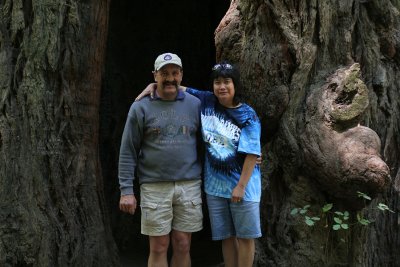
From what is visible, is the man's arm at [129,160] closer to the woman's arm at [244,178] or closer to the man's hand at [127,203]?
the man's hand at [127,203]

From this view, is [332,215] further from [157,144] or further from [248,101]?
[157,144]

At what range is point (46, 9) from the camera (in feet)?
13.8

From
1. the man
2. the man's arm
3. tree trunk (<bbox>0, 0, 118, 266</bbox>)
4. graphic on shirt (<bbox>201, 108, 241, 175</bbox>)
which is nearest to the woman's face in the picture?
graphic on shirt (<bbox>201, 108, 241, 175</bbox>)

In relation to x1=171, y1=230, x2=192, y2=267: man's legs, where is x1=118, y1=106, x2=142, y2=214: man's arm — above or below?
above

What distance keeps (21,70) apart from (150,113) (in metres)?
1.31

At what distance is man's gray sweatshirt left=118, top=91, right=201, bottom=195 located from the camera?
139 inches

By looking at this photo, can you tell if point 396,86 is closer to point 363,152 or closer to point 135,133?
point 363,152

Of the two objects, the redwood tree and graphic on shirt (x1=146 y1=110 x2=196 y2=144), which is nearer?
graphic on shirt (x1=146 y1=110 x2=196 y2=144)

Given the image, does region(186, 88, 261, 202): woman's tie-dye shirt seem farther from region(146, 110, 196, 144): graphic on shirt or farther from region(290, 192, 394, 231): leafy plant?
region(290, 192, 394, 231): leafy plant

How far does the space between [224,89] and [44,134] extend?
155 cm

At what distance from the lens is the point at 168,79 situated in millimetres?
3553

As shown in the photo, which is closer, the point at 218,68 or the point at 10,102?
the point at 218,68

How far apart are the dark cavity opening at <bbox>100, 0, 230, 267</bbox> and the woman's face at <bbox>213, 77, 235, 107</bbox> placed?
2438 millimetres

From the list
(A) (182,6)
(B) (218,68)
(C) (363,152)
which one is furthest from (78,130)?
(A) (182,6)
